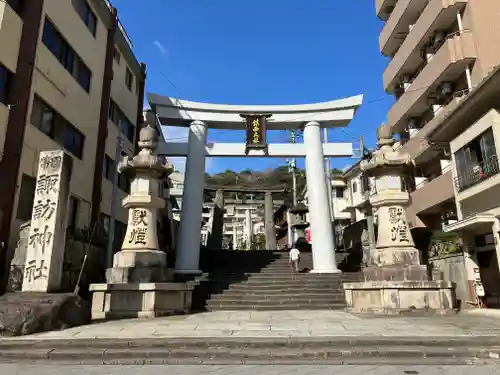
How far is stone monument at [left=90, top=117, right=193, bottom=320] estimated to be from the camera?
31.9 ft

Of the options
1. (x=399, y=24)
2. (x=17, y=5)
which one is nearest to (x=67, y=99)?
(x=17, y=5)

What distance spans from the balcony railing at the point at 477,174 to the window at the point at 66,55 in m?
16.8

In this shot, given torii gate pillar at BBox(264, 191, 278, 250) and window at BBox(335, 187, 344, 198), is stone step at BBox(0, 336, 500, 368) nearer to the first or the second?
torii gate pillar at BBox(264, 191, 278, 250)

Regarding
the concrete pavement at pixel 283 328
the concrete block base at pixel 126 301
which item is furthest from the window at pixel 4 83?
the concrete pavement at pixel 283 328

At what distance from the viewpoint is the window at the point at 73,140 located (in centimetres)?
1570

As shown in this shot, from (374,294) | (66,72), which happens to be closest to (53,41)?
(66,72)

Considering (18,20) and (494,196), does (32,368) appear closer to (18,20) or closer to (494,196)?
(18,20)

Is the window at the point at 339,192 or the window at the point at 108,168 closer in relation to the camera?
the window at the point at 108,168

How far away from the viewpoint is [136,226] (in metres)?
10.9

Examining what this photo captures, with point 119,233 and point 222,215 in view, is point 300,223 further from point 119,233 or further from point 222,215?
point 119,233

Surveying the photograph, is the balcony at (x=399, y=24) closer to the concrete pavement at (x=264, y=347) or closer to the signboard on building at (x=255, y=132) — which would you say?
the signboard on building at (x=255, y=132)

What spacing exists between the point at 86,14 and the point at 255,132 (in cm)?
965

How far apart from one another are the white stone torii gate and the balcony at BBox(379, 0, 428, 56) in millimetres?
9360

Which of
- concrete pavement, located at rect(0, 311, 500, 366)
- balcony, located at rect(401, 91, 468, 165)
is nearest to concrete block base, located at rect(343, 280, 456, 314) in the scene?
concrete pavement, located at rect(0, 311, 500, 366)
